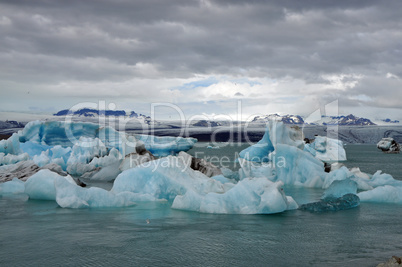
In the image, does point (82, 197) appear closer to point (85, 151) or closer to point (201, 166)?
point (201, 166)

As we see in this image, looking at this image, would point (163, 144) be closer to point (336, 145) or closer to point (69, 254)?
point (336, 145)

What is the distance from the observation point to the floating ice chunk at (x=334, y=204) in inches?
350

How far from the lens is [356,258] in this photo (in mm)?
5125

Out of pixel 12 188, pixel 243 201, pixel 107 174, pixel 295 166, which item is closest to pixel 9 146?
pixel 107 174

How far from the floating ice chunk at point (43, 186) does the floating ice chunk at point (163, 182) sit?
151 centimetres

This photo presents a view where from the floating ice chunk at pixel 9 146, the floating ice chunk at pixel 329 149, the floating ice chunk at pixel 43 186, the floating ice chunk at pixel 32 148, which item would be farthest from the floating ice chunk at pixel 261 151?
the floating ice chunk at pixel 329 149

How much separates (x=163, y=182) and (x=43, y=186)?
318cm

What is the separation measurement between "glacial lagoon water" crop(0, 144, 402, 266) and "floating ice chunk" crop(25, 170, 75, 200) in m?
1.15

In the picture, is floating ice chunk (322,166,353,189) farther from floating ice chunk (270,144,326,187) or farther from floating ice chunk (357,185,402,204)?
floating ice chunk (357,185,402,204)

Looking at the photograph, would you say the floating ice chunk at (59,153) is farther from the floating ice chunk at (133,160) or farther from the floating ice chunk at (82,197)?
the floating ice chunk at (82,197)

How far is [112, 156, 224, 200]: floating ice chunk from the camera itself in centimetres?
1020

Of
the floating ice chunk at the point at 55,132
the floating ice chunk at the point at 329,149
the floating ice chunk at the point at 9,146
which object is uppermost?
the floating ice chunk at the point at 55,132

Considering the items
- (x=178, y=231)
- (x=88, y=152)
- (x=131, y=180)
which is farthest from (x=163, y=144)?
(x=178, y=231)

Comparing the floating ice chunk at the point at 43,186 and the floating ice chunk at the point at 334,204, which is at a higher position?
the floating ice chunk at the point at 43,186
